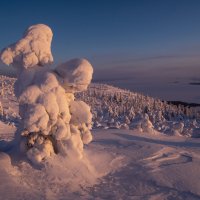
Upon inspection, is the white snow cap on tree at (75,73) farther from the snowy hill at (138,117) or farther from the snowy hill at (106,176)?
the snowy hill at (138,117)

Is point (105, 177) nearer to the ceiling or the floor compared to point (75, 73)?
nearer to the floor

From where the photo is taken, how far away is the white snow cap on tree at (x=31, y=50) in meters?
10.5

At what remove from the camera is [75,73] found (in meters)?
10.2

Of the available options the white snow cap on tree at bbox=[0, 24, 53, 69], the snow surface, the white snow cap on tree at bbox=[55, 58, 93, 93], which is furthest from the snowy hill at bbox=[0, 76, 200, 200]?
the white snow cap on tree at bbox=[0, 24, 53, 69]

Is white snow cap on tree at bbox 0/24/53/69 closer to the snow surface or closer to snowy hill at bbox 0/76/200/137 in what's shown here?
the snow surface

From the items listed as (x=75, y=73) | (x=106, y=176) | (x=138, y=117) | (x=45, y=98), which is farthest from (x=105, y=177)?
(x=138, y=117)

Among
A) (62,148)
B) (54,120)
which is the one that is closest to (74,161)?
(62,148)

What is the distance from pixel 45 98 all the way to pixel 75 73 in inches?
45.2

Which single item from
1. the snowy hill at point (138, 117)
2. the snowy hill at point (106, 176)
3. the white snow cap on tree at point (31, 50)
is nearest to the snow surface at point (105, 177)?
the snowy hill at point (106, 176)

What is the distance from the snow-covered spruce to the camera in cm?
994

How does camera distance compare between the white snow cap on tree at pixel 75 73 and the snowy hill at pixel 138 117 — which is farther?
the snowy hill at pixel 138 117

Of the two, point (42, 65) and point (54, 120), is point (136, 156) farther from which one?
point (42, 65)

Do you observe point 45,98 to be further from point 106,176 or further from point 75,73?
point 106,176

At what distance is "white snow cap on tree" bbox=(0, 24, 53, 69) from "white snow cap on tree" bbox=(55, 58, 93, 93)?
0.72 metres
